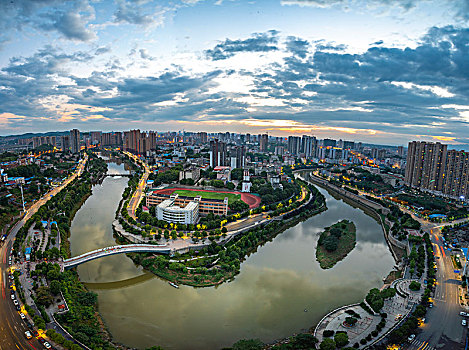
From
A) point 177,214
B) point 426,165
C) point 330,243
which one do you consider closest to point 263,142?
point 426,165

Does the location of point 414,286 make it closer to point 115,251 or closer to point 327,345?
point 327,345

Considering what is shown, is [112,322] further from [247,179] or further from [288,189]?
[247,179]

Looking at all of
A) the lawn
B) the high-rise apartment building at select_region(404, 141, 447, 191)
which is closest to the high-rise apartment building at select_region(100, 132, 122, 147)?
the lawn

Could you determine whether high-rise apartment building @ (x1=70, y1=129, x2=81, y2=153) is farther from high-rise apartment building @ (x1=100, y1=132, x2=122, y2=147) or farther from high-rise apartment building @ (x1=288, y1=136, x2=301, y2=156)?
high-rise apartment building @ (x1=288, y1=136, x2=301, y2=156)

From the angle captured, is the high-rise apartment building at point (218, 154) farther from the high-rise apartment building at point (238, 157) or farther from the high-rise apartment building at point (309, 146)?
the high-rise apartment building at point (309, 146)

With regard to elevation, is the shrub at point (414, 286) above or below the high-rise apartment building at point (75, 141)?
below

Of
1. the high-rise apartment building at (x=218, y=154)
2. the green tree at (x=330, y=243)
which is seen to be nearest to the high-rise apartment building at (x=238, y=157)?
the high-rise apartment building at (x=218, y=154)
